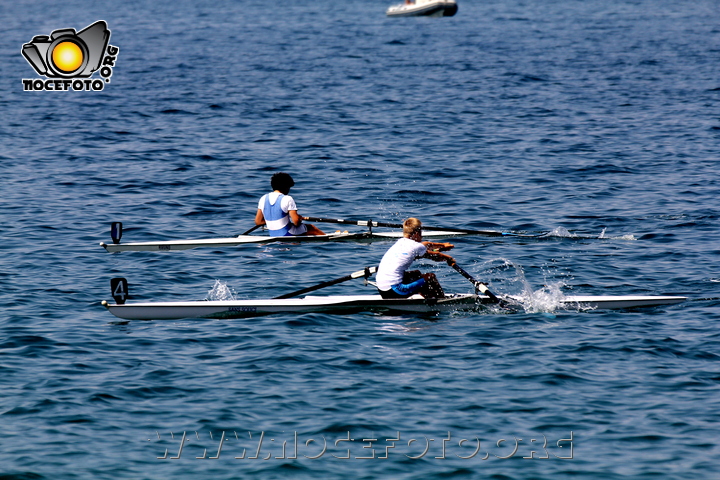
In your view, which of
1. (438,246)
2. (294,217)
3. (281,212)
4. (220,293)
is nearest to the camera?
(438,246)

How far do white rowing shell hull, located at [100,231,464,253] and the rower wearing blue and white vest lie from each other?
21 cm

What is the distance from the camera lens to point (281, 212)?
1950 centimetres

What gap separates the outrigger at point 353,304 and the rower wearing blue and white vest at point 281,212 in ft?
Result: 15.6

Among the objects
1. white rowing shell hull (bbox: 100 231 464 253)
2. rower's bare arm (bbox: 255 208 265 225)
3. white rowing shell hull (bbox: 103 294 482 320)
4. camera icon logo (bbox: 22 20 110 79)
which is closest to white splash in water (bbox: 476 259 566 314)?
white rowing shell hull (bbox: 103 294 482 320)

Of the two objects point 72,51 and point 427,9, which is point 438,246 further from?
point 427,9

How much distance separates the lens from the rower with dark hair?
47.2 ft


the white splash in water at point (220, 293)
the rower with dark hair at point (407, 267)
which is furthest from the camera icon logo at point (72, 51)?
the rower with dark hair at point (407, 267)

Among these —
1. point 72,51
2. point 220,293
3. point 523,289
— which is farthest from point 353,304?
point 72,51

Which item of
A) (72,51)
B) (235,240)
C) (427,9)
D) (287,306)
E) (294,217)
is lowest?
(287,306)

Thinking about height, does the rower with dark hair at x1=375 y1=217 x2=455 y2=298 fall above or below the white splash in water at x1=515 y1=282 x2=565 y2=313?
above

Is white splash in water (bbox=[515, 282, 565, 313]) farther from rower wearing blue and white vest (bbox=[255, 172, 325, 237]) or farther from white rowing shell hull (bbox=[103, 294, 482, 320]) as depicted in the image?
rower wearing blue and white vest (bbox=[255, 172, 325, 237])

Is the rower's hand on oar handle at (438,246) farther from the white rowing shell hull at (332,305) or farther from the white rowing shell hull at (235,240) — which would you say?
the white rowing shell hull at (235,240)

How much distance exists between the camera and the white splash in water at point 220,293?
15.7 meters

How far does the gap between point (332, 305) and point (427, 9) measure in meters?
68.7
